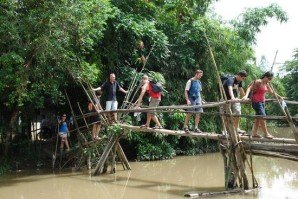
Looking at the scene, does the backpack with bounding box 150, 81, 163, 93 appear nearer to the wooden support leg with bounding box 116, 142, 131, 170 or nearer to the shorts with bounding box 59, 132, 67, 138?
the wooden support leg with bounding box 116, 142, 131, 170

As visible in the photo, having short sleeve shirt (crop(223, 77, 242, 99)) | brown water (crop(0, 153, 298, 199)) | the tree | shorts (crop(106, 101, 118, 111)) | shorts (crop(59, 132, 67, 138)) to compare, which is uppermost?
the tree

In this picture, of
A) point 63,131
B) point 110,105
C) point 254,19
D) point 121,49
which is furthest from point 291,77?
point 110,105

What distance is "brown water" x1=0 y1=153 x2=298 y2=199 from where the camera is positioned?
383 inches

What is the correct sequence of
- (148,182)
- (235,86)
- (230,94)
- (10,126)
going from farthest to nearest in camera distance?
(10,126), (148,182), (235,86), (230,94)

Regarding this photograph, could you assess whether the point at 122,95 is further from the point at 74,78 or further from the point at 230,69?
the point at 230,69

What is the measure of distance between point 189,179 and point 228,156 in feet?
8.20

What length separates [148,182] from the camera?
11.1 metres

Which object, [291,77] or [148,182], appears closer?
[148,182]

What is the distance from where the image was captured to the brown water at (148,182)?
973 centimetres

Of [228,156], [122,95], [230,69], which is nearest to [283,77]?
[230,69]

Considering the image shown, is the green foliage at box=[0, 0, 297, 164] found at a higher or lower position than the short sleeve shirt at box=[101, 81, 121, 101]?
higher

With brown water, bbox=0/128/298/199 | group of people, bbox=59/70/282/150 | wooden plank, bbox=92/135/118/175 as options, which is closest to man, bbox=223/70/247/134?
group of people, bbox=59/70/282/150

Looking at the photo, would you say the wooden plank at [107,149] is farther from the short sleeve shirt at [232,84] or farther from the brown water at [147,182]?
the short sleeve shirt at [232,84]

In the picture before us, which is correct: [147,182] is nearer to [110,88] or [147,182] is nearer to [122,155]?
[122,155]
